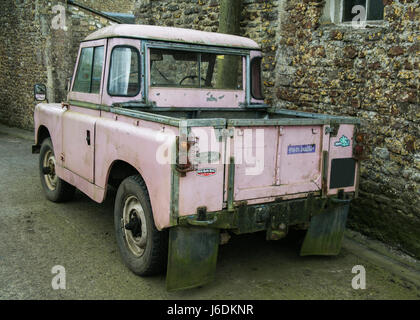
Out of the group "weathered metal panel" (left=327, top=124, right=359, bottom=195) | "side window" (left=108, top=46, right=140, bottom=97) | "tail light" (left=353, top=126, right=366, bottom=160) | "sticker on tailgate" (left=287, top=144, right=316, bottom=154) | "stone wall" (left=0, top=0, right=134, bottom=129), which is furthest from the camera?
"stone wall" (left=0, top=0, right=134, bottom=129)

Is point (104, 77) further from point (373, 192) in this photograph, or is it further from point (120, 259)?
point (373, 192)

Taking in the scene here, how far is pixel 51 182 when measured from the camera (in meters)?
6.04

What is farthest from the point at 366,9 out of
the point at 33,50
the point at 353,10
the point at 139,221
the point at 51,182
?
the point at 33,50

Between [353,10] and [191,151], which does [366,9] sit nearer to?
[353,10]

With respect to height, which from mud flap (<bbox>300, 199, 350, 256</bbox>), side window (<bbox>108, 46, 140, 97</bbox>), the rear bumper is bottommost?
mud flap (<bbox>300, 199, 350, 256</bbox>)

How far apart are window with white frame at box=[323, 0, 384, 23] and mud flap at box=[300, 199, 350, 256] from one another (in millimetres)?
2550

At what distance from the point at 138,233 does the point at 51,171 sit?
2626mm

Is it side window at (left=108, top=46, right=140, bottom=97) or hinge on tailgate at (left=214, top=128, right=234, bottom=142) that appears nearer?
hinge on tailgate at (left=214, top=128, right=234, bottom=142)

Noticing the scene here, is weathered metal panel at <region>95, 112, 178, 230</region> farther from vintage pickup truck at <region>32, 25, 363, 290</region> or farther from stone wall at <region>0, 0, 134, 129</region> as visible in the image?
stone wall at <region>0, 0, 134, 129</region>

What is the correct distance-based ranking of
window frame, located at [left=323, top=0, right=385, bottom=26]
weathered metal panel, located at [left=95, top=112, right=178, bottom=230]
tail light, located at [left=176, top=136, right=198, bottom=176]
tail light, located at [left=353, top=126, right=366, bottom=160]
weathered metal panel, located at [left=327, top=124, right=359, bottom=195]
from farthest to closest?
window frame, located at [left=323, top=0, right=385, bottom=26]
tail light, located at [left=353, top=126, right=366, bottom=160]
weathered metal panel, located at [left=327, top=124, right=359, bottom=195]
weathered metal panel, located at [left=95, top=112, right=178, bottom=230]
tail light, located at [left=176, top=136, right=198, bottom=176]

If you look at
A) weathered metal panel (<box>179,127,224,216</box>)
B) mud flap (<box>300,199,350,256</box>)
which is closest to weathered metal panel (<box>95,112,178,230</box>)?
weathered metal panel (<box>179,127,224,216</box>)

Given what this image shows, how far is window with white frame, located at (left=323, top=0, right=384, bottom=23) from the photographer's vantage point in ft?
17.2

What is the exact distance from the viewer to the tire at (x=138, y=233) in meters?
3.57

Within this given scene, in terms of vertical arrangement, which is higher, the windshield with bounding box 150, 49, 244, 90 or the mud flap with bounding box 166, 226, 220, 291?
the windshield with bounding box 150, 49, 244, 90
